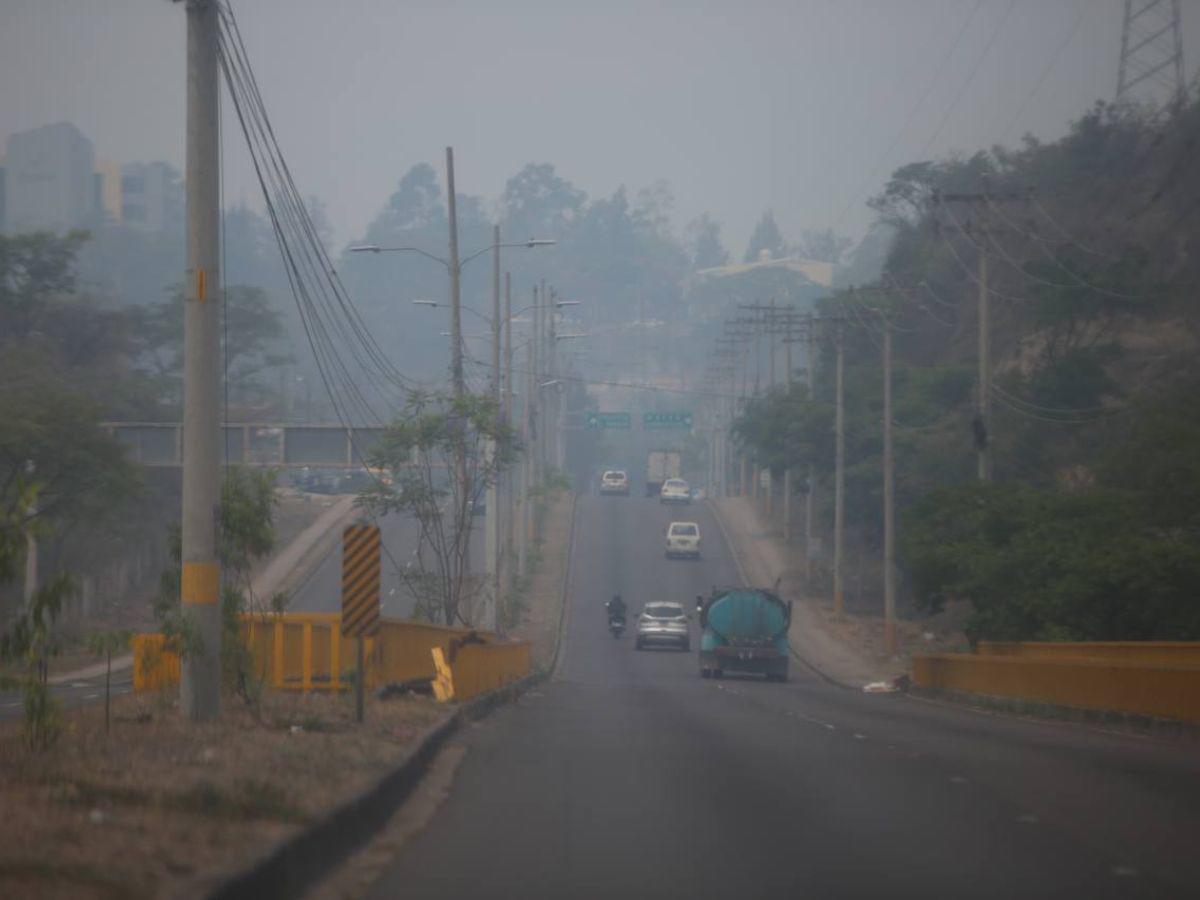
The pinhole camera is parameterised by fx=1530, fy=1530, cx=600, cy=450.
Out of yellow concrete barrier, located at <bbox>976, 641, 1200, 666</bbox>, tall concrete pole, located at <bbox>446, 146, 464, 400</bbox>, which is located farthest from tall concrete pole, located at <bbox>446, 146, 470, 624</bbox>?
yellow concrete barrier, located at <bbox>976, 641, 1200, 666</bbox>

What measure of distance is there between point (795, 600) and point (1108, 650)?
41.5 m

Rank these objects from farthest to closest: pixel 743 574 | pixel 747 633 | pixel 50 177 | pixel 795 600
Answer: pixel 50 177, pixel 743 574, pixel 795 600, pixel 747 633

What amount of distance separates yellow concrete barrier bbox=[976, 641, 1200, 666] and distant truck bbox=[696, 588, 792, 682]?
1053 cm

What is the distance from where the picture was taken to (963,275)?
82.3m

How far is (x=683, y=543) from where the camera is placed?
80.8 m

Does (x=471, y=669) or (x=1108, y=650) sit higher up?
(x=1108, y=650)

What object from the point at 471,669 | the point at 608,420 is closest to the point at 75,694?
the point at 471,669

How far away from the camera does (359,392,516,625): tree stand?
37938 millimetres

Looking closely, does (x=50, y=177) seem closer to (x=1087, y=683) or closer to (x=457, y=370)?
(x=457, y=370)

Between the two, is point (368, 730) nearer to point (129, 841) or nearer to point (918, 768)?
point (918, 768)

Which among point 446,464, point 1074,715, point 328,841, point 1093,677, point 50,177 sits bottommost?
point 1074,715

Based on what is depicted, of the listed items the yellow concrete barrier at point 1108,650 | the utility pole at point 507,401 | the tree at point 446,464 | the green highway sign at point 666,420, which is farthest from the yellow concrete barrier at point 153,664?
the green highway sign at point 666,420

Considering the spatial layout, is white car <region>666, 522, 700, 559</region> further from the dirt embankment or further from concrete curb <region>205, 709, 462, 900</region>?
concrete curb <region>205, 709, 462, 900</region>

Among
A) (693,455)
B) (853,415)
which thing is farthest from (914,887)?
(693,455)
